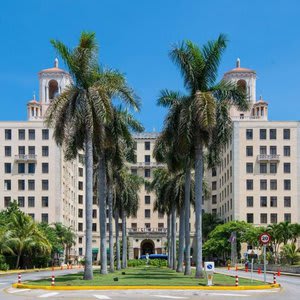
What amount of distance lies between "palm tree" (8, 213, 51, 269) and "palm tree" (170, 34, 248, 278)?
38.1 metres

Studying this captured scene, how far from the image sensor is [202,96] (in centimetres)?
4119

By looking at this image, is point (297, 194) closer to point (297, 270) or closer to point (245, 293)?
point (297, 270)

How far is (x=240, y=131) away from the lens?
11606 centimetres

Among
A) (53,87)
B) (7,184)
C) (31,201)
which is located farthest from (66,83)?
(31,201)

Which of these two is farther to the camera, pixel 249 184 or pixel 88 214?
pixel 249 184

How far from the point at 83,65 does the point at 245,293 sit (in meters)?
17.1

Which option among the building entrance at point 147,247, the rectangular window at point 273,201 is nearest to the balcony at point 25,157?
the building entrance at point 147,247

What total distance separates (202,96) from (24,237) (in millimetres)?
43137

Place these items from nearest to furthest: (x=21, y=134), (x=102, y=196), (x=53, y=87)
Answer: (x=102, y=196), (x=21, y=134), (x=53, y=87)

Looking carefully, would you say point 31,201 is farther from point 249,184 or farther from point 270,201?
point 270,201

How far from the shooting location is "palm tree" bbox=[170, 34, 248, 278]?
4194 cm

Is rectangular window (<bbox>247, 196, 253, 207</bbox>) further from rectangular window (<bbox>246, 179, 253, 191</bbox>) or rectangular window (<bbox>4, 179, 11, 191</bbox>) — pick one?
rectangular window (<bbox>4, 179, 11, 191</bbox>)

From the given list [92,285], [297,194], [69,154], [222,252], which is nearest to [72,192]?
[222,252]

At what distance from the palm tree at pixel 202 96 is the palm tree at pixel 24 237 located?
3808 centimetres
